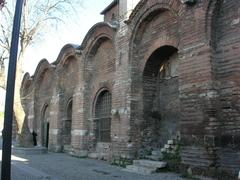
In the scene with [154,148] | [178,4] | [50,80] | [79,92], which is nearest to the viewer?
[178,4]

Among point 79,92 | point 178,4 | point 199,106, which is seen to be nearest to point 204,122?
point 199,106

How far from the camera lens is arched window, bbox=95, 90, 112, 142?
1639 cm

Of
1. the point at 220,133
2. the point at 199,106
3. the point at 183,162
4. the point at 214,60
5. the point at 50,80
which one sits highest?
the point at 50,80

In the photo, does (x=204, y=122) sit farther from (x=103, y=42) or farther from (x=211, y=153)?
(x=103, y=42)

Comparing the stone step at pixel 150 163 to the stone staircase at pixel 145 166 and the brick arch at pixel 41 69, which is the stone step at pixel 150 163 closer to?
the stone staircase at pixel 145 166

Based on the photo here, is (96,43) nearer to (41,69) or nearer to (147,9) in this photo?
(147,9)

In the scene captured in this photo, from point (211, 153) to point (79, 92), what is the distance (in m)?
10.3

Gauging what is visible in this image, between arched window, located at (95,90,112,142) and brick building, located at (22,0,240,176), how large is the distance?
0.16ft

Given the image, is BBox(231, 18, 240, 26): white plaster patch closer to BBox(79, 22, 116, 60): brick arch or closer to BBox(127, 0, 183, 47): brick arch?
BBox(127, 0, 183, 47): brick arch

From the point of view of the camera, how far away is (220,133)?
30.6 feet

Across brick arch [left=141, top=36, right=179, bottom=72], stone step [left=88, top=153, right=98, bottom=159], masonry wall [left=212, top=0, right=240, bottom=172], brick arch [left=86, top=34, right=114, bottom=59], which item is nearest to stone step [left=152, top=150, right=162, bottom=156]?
brick arch [left=141, top=36, right=179, bottom=72]

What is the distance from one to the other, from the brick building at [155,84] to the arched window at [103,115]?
0.05 meters

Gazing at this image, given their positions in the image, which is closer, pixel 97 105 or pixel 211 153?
pixel 211 153

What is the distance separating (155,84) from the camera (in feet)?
44.8
